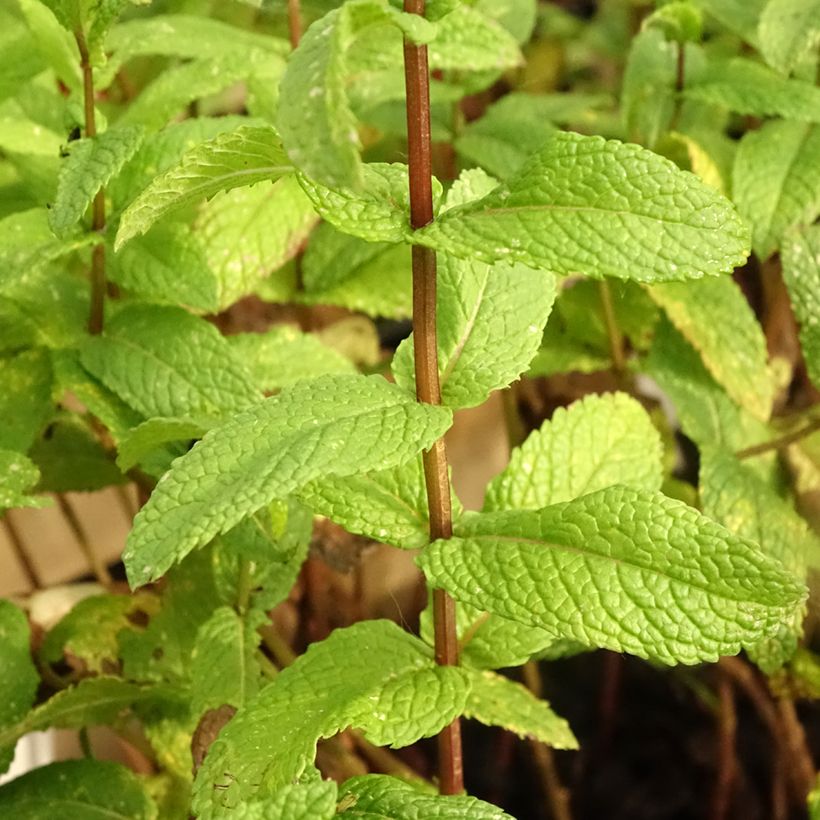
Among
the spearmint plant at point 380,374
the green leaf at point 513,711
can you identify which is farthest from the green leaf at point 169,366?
the green leaf at point 513,711

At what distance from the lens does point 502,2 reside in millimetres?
894

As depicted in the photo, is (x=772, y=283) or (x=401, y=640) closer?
(x=401, y=640)

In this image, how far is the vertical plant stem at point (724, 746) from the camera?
0.95 meters

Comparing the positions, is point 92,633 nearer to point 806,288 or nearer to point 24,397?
point 24,397

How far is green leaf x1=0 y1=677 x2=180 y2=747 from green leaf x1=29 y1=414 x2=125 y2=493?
16 cm

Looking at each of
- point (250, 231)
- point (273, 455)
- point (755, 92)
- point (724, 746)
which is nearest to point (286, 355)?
point (250, 231)

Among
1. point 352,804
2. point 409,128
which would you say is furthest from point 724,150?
point 352,804

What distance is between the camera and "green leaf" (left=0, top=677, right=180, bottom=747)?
0.62 m

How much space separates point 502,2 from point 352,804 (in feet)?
2.37

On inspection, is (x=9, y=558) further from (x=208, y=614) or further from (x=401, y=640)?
(x=401, y=640)

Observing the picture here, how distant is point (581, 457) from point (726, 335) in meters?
0.23

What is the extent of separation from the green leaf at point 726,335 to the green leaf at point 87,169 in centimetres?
43

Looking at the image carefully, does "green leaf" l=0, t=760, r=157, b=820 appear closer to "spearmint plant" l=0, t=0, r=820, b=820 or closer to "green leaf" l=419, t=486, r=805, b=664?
"spearmint plant" l=0, t=0, r=820, b=820

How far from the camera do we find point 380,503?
519 mm
